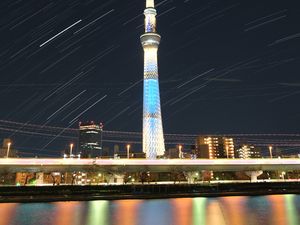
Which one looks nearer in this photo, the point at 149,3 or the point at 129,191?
the point at 129,191

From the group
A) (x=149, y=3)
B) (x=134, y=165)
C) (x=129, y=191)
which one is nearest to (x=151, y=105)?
(x=149, y=3)

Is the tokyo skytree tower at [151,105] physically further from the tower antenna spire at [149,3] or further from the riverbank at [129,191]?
the riverbank at [129,191]

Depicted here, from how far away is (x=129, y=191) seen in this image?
146 ft

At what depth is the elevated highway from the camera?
2559 inches

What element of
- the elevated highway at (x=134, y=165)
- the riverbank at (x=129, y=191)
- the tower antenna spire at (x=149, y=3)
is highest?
the tower antenna spire at (x=149, y=3)

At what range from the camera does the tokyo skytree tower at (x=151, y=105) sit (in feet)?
397

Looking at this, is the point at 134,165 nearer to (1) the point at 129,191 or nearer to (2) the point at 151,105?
(1) the point at 129,191

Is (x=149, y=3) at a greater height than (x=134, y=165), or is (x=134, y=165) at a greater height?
(x=149, y=3)

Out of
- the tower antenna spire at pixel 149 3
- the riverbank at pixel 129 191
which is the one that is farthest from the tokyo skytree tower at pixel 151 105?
the riverbank at pixel 129 191

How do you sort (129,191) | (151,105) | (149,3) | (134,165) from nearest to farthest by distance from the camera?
(129,191) → (134,165) → (151,105) → (149,3)

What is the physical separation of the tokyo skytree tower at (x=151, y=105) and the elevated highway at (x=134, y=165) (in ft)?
149

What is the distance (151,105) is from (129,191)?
7885cm

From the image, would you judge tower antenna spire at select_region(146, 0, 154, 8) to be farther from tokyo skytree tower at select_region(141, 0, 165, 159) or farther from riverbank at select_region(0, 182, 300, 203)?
riverbank at select_region(0, 182, 300, 203)

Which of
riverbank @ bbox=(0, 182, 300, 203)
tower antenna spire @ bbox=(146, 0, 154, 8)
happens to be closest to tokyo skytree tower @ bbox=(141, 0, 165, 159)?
tower antenna spire @ bbox=(146, 0, 154, 8)
